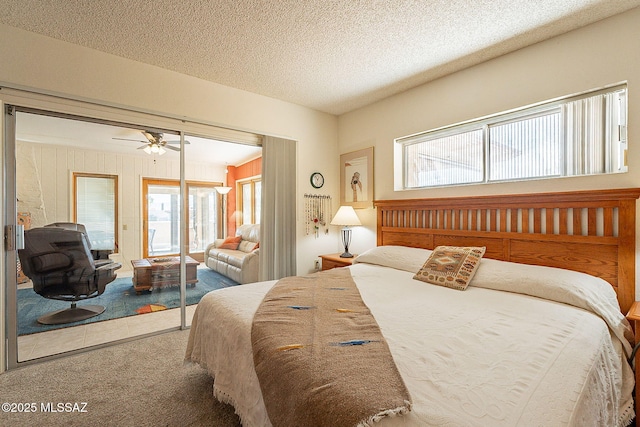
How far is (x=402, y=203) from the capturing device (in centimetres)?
325

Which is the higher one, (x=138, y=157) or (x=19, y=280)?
(x=138, y=157)

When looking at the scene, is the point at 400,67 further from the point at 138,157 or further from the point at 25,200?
the point at 25,200

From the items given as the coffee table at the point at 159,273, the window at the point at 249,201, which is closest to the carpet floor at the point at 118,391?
the coffee table at the point at 159,273

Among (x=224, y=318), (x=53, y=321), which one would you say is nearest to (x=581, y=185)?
(x=224, y=318)

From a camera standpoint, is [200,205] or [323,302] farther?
[200,205]

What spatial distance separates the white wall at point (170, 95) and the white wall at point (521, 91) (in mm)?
721

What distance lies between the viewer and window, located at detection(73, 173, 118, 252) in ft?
8.27

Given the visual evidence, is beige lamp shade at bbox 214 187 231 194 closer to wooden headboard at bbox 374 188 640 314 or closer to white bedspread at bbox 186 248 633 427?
white bedspread at bbox 186 248 633 427

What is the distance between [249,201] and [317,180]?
3.22 feet

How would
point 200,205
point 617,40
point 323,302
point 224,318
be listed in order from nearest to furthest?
point 224,318 < point 323,302 < point 617,40 < point 200,205

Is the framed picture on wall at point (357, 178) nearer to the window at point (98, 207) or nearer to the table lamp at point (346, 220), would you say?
the table lamp at point (346, 220)

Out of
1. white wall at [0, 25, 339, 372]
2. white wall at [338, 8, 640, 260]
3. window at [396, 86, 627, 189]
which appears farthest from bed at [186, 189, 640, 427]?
white wall at [0, 25, 339, 372]

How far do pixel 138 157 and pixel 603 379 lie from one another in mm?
3611

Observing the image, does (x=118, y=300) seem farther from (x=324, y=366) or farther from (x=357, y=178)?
(x=357, y=178)
